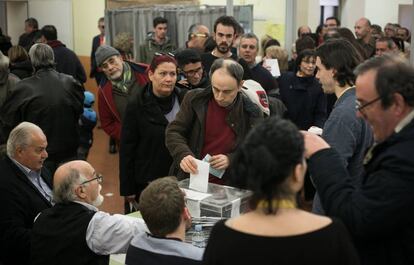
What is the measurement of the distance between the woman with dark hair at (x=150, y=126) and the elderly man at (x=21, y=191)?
0.65 meters

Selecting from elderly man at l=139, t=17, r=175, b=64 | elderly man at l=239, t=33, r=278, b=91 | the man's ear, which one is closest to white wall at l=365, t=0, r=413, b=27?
elderly man at l=139, t=17, r=175, b=64

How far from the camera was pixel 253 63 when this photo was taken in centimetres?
545

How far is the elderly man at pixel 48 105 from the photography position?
4789 mm

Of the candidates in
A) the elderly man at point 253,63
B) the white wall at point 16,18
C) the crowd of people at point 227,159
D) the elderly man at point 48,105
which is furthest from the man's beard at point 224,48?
the white wall at point 16,18

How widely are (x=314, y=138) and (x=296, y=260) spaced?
58 centimetres

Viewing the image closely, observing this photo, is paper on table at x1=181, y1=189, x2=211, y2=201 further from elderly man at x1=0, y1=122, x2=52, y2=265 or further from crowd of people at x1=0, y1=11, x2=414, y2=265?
elderly man at x1=0, y1=122, x2=52, y2=265

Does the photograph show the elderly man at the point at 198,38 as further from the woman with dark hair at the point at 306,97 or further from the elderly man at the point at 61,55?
the elderly man at the point at 61,55

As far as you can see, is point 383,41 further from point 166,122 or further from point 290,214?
point 290,214

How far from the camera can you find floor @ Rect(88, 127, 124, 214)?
18.7 ft

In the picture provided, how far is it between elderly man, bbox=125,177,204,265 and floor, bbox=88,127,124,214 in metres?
3.28

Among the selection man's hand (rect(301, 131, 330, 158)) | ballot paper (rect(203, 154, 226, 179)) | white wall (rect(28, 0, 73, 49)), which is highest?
white wall (rect(28, 0, 73, 49))

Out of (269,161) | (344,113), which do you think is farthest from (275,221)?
(344,113)

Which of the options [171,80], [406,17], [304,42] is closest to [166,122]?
[171,80]

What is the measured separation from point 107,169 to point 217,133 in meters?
4.07
